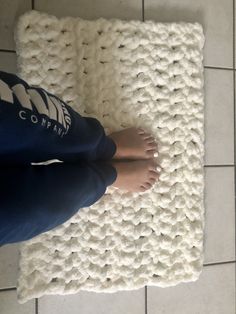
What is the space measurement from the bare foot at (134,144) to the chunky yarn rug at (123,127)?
3 cm

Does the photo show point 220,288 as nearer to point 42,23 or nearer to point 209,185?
point 209,185

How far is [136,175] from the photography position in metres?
0.96

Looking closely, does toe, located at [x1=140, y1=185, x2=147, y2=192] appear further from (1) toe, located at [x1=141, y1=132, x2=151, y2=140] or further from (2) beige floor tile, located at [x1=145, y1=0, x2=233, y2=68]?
(2) beige floor tile, located at [x1=145, y1=0, x2=233, y2=68]

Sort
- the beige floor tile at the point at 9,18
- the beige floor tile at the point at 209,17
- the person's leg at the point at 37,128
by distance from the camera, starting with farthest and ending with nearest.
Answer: the beige floor tile at the point at 209,17, the beige floor tile at the point at 9,18, the person's leg at the point at 37,128

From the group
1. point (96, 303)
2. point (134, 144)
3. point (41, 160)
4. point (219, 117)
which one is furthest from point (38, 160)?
point (219, 117)

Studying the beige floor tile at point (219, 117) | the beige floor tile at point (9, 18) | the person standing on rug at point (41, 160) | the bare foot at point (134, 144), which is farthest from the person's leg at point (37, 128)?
the beige floor tile at point (219, 117)

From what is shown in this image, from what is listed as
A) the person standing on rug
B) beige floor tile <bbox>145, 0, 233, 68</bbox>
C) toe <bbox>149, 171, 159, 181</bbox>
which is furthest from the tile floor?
the person standing on rug

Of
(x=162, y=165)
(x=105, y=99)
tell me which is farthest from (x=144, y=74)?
(x=162, y=165)

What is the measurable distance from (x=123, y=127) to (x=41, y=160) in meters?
0.36

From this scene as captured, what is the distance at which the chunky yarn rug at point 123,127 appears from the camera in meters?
0.94

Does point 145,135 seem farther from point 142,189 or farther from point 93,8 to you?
point 93,8

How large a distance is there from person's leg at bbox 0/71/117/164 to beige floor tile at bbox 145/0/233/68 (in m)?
0.43

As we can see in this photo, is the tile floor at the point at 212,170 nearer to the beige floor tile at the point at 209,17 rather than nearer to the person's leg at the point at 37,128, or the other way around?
the beige floor tile at the point at 209,17

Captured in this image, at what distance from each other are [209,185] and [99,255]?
336 millimetres
